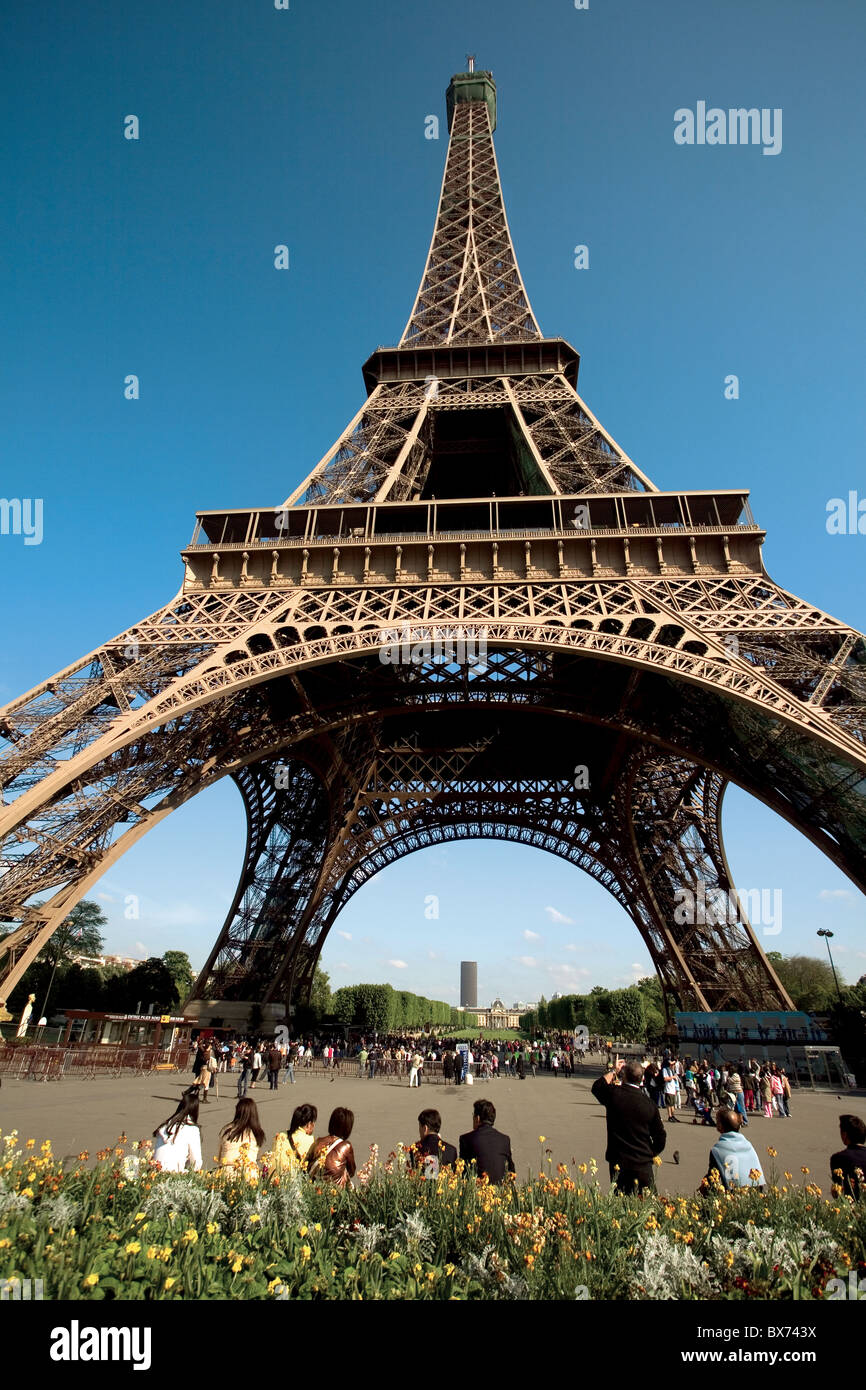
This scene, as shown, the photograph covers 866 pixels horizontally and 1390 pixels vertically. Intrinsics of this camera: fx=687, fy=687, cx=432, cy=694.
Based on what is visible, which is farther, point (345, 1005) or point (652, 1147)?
point (345, 1005)

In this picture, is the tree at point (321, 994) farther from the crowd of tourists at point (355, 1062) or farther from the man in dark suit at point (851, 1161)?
the man in dark suit at point (851, 1161)

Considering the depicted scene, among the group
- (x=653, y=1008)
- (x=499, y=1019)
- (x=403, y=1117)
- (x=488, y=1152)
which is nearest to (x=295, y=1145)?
(x=488, y=1152)

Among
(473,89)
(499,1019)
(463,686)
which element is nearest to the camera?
(463,686)

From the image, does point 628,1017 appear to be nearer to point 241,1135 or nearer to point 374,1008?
point 374,1008

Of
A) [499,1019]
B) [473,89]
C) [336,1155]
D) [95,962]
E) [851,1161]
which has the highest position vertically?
[473,89]

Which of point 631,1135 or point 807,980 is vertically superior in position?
point 631,1135

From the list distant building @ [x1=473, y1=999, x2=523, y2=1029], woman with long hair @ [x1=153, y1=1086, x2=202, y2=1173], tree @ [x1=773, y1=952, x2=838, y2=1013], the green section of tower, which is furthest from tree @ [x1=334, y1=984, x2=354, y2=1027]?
distant building @ [x1=473, y1=999, x2=523, y2=1029]

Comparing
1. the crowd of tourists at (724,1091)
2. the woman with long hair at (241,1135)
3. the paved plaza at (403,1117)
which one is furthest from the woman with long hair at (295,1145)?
the crowd of tourists at (724,1091)

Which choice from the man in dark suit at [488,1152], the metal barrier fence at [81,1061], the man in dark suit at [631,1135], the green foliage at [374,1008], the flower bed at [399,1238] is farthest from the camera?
the green foliage at [374,1008]
